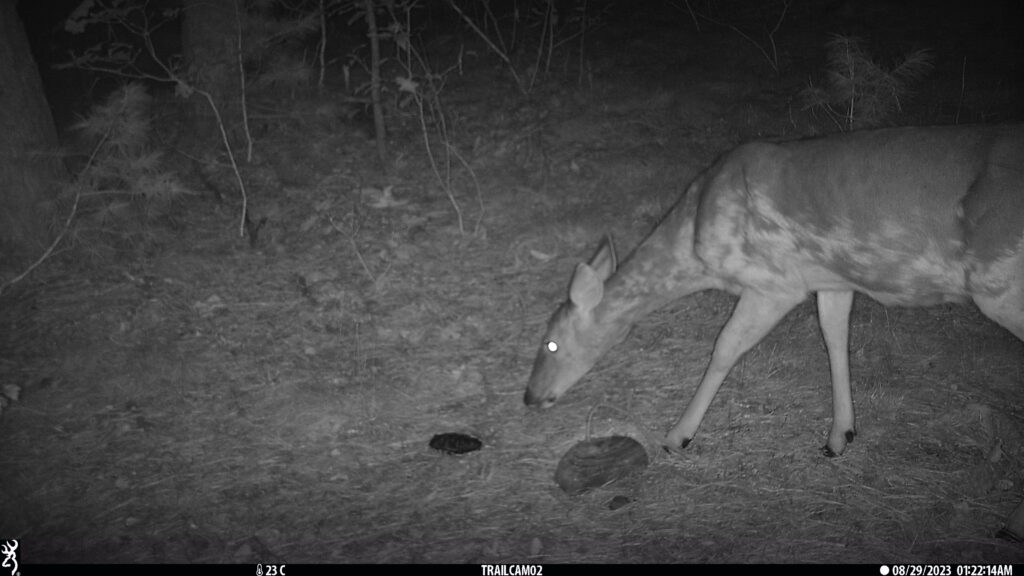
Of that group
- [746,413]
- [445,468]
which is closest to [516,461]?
[445,468]

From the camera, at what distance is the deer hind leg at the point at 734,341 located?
467 cm

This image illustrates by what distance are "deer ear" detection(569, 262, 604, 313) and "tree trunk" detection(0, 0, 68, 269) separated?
457cm

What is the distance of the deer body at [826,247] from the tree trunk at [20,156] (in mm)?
4505

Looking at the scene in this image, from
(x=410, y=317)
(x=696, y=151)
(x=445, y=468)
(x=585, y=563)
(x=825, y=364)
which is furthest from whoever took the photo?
(x=696, y=151)

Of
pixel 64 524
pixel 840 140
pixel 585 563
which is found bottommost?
pixel 585 563

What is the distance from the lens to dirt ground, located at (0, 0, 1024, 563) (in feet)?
13.4

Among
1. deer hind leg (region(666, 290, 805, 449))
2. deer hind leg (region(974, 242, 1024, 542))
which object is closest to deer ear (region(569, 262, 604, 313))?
deer hind leg (region(666, 290, 805, 449))

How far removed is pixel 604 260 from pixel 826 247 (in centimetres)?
143

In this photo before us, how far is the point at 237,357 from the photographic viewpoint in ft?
18.5

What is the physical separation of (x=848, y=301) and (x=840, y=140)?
3.62 feet

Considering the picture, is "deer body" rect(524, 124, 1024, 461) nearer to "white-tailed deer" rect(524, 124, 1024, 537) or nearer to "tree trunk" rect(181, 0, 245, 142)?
"white-tailed deer" rect(524, 124, 1024, 537)

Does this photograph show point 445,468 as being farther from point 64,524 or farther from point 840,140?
point 840,140

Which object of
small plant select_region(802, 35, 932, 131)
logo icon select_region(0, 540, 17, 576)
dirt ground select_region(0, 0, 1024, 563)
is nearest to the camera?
logo icon select_region(0, 540, 17, 576)

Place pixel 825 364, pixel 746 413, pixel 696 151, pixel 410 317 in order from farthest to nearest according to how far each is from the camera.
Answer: pixel 696 151
pixel 410 317
pixel 825 364
pixel 746 413
